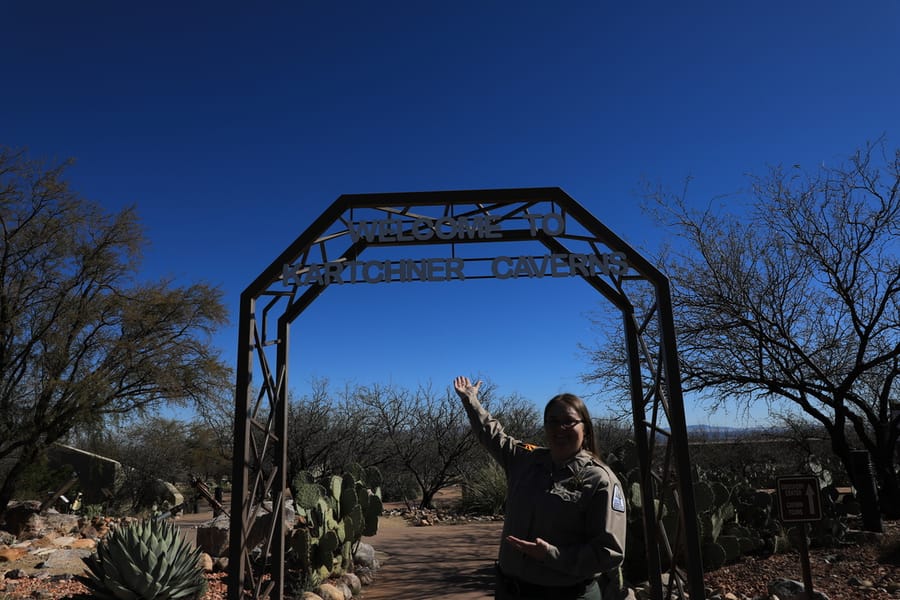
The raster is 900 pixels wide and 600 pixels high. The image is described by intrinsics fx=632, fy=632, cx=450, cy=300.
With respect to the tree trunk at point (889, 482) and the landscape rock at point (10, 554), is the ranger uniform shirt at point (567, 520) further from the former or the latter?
the landscape rock at point (10, 554)

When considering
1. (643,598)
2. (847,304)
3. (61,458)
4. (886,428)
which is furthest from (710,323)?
(61,458)

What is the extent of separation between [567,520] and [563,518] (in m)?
0.02

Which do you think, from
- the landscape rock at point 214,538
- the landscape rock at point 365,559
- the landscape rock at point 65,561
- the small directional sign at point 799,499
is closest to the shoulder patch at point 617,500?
the small directional sign at point 799,499

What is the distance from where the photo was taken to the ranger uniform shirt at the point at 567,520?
2607mm

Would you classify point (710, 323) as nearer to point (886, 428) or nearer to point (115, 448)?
point (886, 428)

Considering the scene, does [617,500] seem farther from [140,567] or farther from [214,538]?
[214,538]

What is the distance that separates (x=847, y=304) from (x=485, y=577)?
7230 millimetres

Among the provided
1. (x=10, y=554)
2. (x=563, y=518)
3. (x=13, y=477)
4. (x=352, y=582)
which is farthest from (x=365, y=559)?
(x=13, y=477)

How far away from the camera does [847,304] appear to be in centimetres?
1029

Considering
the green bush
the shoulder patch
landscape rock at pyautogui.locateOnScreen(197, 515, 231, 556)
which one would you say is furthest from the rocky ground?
the green bush

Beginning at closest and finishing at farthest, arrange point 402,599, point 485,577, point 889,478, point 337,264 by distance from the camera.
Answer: point 337,264 < point 402,599 < point 485,577 < point 889,478

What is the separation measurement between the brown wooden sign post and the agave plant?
19.1 feet

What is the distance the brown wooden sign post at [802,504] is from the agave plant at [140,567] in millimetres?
5828

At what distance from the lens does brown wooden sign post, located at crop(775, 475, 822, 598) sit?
19.7 ft
